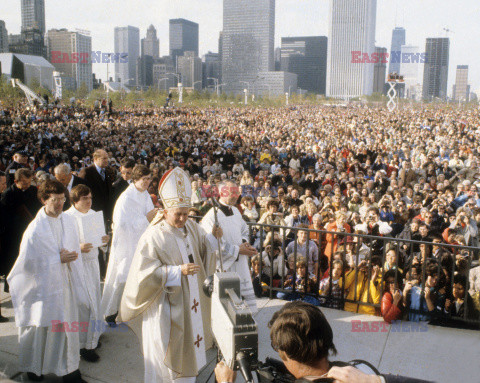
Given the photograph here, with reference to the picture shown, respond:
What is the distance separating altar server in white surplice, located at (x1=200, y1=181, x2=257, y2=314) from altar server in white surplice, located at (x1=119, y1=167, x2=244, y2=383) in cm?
88

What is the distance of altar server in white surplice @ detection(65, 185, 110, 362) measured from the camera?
3920 mm

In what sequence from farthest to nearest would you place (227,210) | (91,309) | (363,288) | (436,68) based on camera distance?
(436,68) < (363,288) < (227,210) < (91,309)

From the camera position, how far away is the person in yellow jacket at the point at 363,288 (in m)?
4.86

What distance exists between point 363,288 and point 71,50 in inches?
5954

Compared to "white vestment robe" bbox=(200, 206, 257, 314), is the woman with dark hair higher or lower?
lower

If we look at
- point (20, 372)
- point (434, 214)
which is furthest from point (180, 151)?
point (20, 372)

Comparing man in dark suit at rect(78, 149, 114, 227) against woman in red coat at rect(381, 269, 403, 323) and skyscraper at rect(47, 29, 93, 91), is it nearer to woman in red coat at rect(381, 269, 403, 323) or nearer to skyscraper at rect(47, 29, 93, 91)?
woman in red coat at rect(381, 269, 403, 323)

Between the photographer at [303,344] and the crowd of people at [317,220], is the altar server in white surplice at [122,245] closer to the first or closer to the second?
the crowd of people at [317,220]

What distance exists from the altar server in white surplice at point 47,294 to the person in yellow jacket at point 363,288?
2807 mm

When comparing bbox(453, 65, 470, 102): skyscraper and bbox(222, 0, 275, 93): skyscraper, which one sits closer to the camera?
bbox(222, 0, 275, 93): skyscraper

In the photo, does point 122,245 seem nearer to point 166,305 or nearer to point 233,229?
point 233,229

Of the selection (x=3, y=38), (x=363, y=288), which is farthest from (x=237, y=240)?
(x=3, y=38)

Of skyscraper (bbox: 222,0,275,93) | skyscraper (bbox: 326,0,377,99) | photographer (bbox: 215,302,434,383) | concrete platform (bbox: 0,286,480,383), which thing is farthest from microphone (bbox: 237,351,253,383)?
skyscraper (bbox: 222,0,275,93)

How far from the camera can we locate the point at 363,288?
5.02 metres
